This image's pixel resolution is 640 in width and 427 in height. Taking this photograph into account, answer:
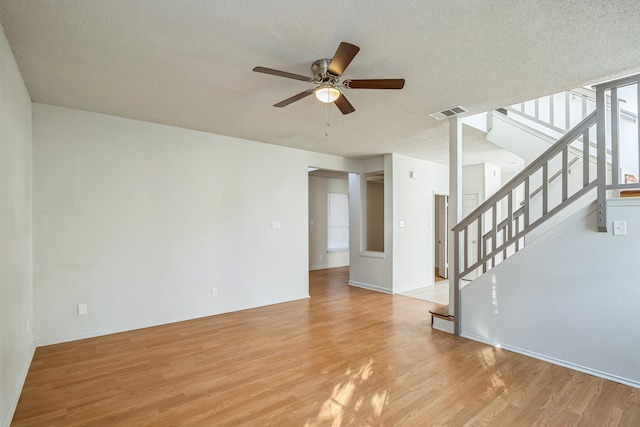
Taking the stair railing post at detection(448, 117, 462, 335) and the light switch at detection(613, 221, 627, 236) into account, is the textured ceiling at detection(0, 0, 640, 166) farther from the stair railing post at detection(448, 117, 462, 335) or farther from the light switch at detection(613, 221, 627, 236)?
the light switch at detection(613, 221, 627, 236)

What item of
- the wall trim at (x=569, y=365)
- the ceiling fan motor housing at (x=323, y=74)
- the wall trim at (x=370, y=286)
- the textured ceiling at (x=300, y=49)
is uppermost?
the textured ceiling at (x=300, y=49)

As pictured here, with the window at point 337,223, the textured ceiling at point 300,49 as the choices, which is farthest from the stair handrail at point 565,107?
the window at point 337,223

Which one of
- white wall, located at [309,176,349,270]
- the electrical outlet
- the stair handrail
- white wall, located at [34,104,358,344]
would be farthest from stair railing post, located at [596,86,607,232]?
white wall, located at [309,176,349,270]

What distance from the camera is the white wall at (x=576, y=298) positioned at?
8.51 ft

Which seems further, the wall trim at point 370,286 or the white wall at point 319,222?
the white wall at point 319,222

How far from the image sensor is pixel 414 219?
6273 millimetres

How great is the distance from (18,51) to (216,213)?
2641mm

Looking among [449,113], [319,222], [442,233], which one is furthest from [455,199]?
[319,222]

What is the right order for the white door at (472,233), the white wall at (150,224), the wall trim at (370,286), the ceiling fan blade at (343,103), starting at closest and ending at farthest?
1. the ceiling fan blade at (343,103)
2. the white wall at (150,224)
3. the wall trim at (370,286)
4. the white door at (472,233)

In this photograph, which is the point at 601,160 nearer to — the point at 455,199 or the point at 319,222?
the point at 455,199

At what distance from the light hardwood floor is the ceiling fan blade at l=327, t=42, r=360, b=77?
7.86 feet

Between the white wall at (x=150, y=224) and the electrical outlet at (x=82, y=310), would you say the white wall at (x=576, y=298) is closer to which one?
the white wall at (x=150, y=224)

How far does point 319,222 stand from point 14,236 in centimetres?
651

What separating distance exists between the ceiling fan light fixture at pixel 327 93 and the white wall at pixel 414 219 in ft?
11.6
